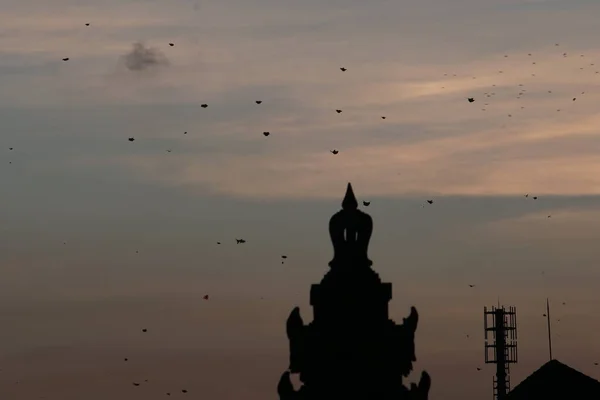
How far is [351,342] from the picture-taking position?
65.3 m

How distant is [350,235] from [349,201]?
4.47 feet

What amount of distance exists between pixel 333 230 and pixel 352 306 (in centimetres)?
302

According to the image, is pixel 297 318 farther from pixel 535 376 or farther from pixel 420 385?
pixel 535 376

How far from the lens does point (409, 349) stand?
214ft

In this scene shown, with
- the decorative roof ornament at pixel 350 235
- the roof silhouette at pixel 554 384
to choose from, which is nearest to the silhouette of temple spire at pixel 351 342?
the decorative roof ornament at pixel 350 235

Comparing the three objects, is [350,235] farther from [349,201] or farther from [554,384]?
[554,384]

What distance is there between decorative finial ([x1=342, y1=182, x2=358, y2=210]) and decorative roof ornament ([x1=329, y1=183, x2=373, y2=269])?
19 centimetres

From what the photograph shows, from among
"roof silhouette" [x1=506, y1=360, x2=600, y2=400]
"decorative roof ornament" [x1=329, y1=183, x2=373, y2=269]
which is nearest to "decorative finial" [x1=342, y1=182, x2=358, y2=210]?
"decorative roof ornament" [x1=329, y1=183, x2=373, y2=269]

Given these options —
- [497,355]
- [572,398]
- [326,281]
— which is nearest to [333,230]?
[326,281]

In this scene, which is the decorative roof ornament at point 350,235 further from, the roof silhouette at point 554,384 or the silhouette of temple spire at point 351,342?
the roof silhouette at point 554,384

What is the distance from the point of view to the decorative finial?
220 ft

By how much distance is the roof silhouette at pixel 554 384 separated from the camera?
379 ft

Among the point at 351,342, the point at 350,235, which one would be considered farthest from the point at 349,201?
the point at 351,342

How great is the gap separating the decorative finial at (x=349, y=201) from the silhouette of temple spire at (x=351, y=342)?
144cm
